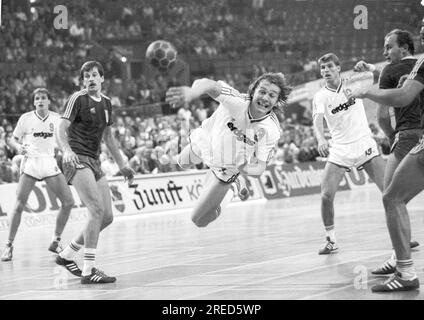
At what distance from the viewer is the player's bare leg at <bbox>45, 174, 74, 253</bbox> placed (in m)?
13.8

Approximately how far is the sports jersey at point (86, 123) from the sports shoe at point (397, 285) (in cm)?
390

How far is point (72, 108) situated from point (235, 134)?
1.96 metres

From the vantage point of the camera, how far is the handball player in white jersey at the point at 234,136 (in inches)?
396

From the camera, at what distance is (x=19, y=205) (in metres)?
13.8

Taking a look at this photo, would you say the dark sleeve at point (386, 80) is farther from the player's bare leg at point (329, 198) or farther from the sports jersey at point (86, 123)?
the sports jersey at point (86, 123)

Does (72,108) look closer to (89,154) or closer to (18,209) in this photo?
(89,154)

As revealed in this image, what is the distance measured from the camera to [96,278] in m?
9.87

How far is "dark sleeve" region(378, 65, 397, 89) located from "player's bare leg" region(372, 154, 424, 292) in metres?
2.01

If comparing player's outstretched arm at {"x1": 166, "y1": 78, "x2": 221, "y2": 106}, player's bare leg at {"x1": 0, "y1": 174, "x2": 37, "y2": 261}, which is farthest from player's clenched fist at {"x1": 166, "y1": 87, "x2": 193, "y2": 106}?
player's bare leg at {"x1": 0, "y1": 174, "x2": 37, "y2": 261}

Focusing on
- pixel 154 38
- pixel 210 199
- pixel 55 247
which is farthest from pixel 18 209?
pixel 154 38

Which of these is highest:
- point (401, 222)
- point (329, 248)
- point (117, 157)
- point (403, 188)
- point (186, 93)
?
point (186, 93)

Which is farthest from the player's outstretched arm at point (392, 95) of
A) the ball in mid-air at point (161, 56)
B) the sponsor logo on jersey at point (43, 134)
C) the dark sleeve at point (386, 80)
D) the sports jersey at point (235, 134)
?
the ball in mid-air at point (161, 56)
